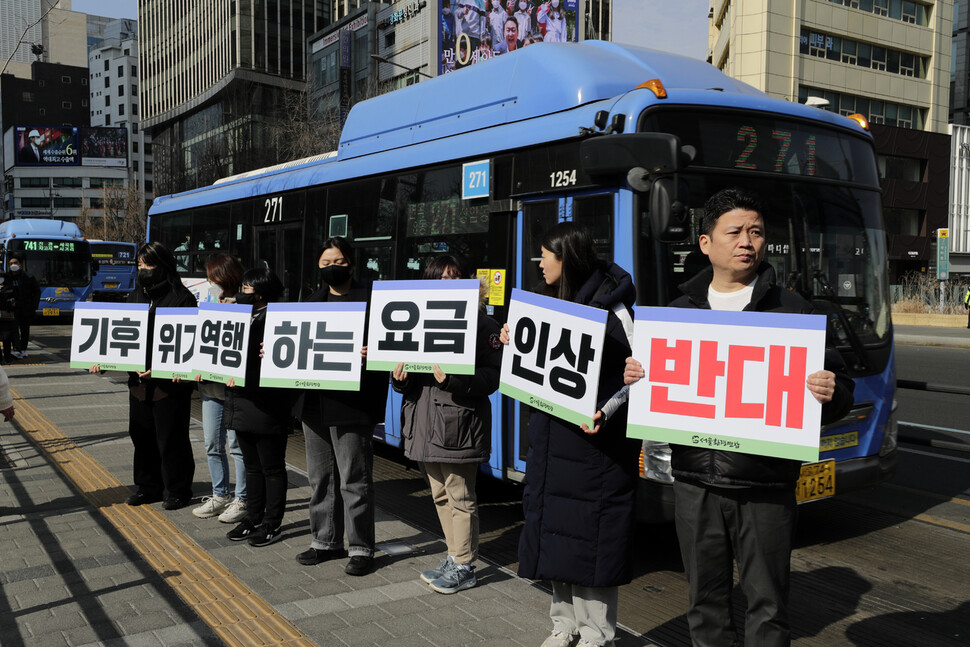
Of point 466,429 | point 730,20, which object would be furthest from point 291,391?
point 730,20

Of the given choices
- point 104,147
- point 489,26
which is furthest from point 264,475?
point 104,147

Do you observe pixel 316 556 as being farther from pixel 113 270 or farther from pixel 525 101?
pixel 113 270

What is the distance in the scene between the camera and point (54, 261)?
3023 centimetres

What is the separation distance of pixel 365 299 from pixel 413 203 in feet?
7.75

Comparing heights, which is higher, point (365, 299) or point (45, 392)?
point (365, 299)

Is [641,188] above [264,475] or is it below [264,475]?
above

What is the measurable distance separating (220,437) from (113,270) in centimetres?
3591

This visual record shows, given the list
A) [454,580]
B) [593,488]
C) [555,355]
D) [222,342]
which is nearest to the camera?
[593,488]

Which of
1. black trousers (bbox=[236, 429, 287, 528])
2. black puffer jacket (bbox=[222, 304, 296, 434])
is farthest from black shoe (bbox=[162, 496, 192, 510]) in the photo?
black puffer jacket (bbox=[222, 304, 296, 434])

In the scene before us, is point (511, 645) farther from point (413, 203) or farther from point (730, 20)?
point (730, 20)

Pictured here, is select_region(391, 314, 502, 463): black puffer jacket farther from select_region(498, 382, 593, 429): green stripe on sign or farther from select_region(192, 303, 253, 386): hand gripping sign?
select_region(192, 303, 253, 386): hand gripping sign

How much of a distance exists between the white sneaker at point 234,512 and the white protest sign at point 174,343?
3.18ft

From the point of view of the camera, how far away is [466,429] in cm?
474

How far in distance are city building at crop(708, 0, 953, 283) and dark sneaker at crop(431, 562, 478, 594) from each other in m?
42.3
